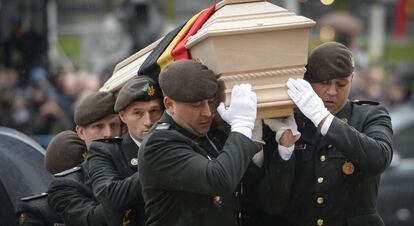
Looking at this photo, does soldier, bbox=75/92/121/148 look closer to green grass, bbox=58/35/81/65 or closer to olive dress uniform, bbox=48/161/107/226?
olive dress uniform, bbox=48/161/107/226

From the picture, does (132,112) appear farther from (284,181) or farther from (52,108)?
(52,108)

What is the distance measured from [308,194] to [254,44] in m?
0.97

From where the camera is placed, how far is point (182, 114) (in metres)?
5.74

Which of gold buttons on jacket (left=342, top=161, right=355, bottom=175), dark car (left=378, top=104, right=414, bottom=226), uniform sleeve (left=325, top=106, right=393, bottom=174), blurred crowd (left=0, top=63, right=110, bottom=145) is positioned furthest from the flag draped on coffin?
blurred crowd (left=0, top=63, right=110, bottom=145)

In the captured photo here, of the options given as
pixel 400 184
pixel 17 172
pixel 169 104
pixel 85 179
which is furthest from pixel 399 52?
pixel 169 104

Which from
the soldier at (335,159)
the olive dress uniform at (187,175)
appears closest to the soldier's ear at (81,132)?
the olive dress uniform at (187,175)

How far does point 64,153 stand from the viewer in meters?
7.03

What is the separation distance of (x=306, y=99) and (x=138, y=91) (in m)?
0.94

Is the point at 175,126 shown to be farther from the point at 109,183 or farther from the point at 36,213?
the point at 36,213

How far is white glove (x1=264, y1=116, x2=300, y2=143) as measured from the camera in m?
5.92

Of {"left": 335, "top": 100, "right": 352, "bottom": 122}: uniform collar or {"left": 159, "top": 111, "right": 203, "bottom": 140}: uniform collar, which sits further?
{"left": 335, "top": 100, "right": 352, "bottom": 122}: uniform collar

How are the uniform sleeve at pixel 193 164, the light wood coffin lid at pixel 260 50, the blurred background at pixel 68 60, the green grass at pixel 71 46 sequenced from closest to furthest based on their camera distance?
the uniform sleeve at pixel 193 164, the light wood coffin lid at pixel 260 50, the blurred background at pixel 68 60, the green grass at pixel 71 46

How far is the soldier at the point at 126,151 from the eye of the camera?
6.04 metres

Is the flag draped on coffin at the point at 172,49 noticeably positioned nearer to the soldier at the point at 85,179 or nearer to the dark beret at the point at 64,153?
the soldier at the point at 85,179
